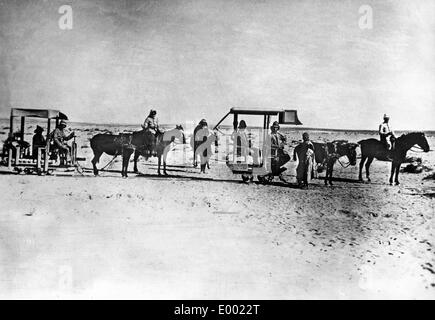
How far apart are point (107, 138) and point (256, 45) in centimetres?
196

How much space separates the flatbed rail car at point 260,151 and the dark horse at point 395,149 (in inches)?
31.2

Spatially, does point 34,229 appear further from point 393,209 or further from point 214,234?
point 393,209

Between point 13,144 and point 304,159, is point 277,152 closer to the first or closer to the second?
point 304,159

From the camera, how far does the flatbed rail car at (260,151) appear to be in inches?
180

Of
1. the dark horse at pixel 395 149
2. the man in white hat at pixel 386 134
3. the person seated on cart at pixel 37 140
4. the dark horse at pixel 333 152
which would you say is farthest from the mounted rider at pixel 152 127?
the man in white hat at pixel 386 134

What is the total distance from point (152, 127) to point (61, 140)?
1.01 metres

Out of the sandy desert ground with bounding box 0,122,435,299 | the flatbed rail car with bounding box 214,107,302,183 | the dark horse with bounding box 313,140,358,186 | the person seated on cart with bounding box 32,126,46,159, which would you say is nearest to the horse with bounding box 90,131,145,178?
the sandy desert ground with bounding box 0,122,435,299

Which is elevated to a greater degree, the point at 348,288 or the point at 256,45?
the point at 256,45

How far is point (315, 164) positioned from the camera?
4.71 metres

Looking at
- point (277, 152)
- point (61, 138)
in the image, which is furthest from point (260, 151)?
point (61, 138)

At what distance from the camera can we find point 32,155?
4.69 metres

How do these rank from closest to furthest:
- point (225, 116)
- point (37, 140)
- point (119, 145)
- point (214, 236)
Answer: point (214, 236), point (225, 116), point (37, 140), point (119, 145)

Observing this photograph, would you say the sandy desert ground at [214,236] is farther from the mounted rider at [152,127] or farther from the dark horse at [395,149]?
the mounted rider at [152,127]
